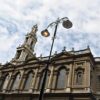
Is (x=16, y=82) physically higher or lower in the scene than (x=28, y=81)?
higher

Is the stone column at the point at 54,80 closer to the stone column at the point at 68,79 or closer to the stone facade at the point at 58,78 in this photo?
the stone facade at the point at 58,78

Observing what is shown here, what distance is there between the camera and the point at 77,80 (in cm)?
2481

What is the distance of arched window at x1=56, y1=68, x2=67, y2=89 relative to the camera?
1014 inches

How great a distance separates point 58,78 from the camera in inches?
1060

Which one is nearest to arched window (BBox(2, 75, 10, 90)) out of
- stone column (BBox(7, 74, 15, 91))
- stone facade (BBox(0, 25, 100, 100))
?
stone facade (BBox(0, 25, 100, 100))

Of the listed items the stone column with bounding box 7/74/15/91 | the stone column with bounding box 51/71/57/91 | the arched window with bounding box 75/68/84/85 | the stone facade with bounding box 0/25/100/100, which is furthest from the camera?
the stone column with bounding box 7/74/15/91

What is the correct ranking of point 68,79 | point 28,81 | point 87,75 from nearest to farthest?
point 87,75 → point 68,79 → point 28,81

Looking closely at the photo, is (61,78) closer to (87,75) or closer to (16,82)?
(87,75)

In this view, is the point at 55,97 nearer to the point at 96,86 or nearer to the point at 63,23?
the point at 96,86

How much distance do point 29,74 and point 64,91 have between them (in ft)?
28.9

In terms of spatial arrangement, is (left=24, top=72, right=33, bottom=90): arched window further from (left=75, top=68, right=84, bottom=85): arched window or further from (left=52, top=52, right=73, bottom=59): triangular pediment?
(left=75, top=68, right=84, bottom=85): arched window

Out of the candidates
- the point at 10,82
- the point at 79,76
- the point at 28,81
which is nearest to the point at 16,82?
the point at 10,82

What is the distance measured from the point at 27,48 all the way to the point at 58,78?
52.0 feet

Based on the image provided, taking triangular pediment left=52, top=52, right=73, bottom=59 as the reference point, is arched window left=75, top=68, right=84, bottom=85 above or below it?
below
